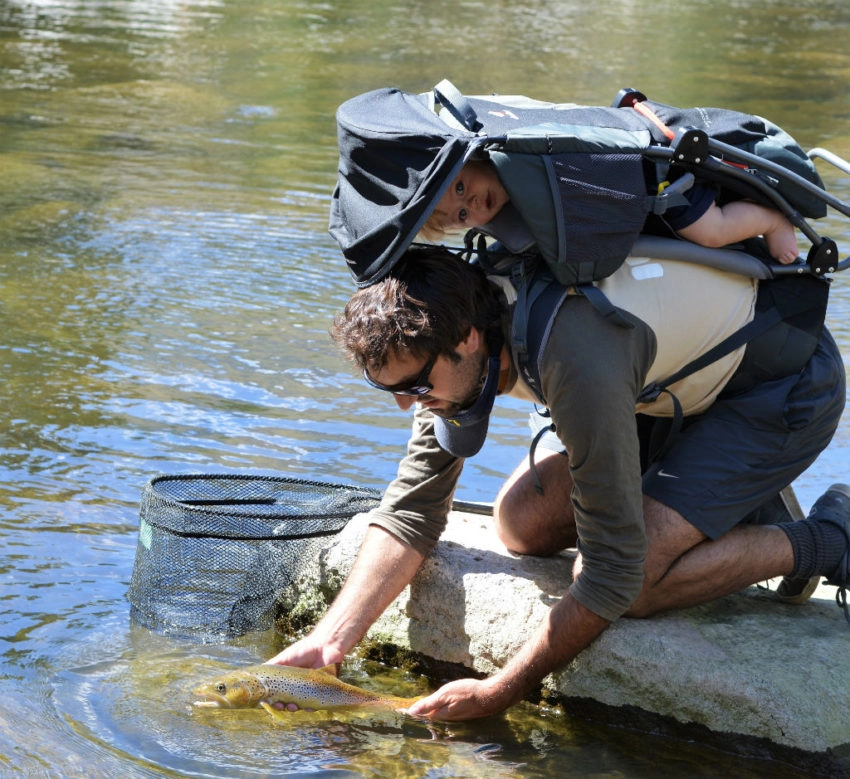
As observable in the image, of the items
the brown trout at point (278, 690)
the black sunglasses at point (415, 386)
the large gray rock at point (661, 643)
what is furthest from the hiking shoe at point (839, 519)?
the brown trout at point (278, 690)

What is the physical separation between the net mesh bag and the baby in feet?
4.19

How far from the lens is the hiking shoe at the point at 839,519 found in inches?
161

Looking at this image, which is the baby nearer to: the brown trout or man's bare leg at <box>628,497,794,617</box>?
man's bare leg at <box>628,497,794,617</box>

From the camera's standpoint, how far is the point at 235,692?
392cm

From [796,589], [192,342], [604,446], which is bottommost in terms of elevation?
[192,342]

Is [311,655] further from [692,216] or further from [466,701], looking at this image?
[692,216]

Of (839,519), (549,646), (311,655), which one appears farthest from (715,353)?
(311,655)

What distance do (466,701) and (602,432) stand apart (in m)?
0.97

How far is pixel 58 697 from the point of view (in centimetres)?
405

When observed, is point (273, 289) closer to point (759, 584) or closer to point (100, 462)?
point (100, 462)

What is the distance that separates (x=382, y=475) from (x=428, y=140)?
2762mm

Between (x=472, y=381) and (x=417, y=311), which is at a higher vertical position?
(x=417, y=311)

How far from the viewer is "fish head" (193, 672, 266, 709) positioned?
12.8 ft

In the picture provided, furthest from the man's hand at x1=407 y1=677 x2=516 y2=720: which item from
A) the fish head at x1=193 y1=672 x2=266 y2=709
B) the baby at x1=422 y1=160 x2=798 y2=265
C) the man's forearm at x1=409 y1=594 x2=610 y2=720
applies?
the baby at x1=422 y1=160 x2=798 y2=265
